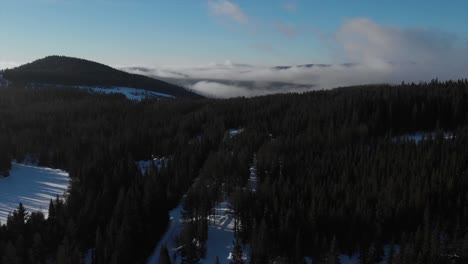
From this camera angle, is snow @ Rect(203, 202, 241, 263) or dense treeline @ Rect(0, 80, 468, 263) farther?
snow @ Rect(203, 202, 241, 263)

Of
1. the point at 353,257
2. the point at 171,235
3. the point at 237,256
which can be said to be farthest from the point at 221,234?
the point at 353,257

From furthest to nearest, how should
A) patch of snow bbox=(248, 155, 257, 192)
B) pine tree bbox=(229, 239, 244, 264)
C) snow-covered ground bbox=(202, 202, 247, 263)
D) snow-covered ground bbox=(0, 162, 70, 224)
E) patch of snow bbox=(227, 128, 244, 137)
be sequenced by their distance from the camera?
1. patch of snow bbox=(227, 128, 244, 137)
2. snow-covered ground bbox=(0, 162, 70, 224)
3. patch of snow bbox=(248, 155, 257, 192)
4. snow-covered ground bbox=(202, 202, 247, 263)
5. pine tree bbox=(229, 239, 244, 264)

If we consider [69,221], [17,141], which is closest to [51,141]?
[17,141]

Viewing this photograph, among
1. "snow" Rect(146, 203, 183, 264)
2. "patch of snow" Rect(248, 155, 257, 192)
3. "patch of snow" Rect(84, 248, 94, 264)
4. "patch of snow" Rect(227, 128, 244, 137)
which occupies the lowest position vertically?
"patch of snow" Rect(84, 248, 94, 264)

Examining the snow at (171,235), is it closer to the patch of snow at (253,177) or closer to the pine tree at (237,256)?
the pine tree at (237,256)

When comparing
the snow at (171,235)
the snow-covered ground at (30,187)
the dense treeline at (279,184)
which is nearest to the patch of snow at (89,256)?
the dense treeline at (279,184)

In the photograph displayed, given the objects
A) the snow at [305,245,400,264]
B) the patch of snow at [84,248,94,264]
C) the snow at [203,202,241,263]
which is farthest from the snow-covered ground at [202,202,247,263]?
the patch of snow at [84,248,94,264]

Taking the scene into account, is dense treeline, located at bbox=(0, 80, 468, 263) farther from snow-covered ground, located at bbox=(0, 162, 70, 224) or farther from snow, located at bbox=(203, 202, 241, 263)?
snow-covered ground, located at bbox=(0, 162, 70, 224)

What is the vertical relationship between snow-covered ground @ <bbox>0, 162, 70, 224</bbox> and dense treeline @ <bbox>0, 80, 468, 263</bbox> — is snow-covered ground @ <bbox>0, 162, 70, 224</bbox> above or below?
below
